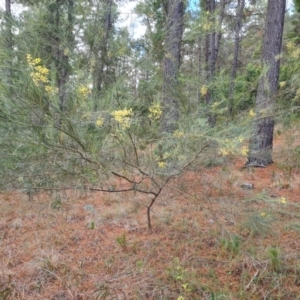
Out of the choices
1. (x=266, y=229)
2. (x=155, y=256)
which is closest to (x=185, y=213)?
(x=155, y=256)

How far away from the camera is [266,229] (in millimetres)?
2660

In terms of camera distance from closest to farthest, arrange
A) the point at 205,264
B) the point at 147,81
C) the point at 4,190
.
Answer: the point at 4,190, the point at 205,264, the point at 147,81

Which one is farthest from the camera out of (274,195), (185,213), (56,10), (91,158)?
(274,195)

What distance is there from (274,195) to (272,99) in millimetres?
1945

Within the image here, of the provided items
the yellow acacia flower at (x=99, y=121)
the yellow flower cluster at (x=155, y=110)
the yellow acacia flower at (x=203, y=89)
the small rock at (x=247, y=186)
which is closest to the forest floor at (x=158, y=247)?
the small rock at (x=247, y=186)

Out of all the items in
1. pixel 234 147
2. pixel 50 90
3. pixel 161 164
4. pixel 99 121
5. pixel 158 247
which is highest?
pixel 50 90

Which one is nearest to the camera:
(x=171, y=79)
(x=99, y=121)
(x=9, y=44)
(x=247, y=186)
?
(x=99, y=121)

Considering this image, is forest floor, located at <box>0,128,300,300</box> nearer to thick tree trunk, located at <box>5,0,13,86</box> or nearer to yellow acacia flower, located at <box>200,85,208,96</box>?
yellow acacia flower, located at <box>200,85,208,96</box>

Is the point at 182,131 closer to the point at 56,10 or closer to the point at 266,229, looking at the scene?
the point at 266,229

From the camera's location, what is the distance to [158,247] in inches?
120

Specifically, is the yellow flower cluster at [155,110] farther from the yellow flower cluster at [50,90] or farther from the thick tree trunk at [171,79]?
the yellow flower cluster at [50,90]

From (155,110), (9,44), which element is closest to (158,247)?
(155,110)

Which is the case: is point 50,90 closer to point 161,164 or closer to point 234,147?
point 161,164

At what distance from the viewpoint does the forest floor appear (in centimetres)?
242
